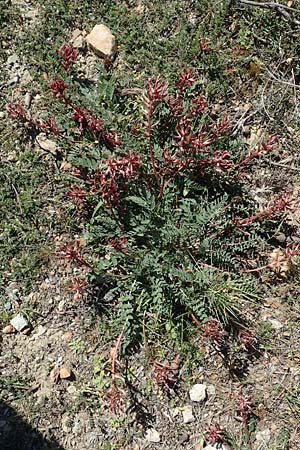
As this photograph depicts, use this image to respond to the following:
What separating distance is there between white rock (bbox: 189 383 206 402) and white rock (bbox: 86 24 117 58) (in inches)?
107

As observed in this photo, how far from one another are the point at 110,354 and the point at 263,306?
48.2 inches

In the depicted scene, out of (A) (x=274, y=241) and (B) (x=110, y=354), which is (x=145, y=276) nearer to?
(B) (x=110, y=354)

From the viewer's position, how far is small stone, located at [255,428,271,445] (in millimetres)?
4098

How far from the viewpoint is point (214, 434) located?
13.0ft

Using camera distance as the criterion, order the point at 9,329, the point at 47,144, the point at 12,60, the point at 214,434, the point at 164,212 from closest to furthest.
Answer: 1. the point at 214,434
2. the point at 164,212
3. the point at 9,329
4. the point at 47,144
5. the point at 12,60

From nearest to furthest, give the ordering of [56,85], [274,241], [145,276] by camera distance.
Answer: [56,85] < [145,276] < [274,241]

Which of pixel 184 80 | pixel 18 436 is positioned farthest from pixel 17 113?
pixel 18 436

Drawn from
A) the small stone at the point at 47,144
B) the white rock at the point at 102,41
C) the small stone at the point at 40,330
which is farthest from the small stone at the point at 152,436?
the white rock at the point at 102,41

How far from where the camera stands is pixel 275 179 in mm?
4469

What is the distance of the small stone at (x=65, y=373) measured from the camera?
4168 millimetres

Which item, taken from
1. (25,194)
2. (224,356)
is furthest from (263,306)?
(25,194)

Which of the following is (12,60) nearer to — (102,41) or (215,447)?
(102,41)

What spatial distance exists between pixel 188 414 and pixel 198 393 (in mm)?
170

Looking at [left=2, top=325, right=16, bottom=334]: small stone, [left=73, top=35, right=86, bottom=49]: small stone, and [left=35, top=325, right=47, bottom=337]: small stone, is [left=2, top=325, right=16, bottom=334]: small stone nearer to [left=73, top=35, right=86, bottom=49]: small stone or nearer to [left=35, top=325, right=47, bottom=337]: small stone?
[left=35, top=325, right=47, bottom=337]: small stone
